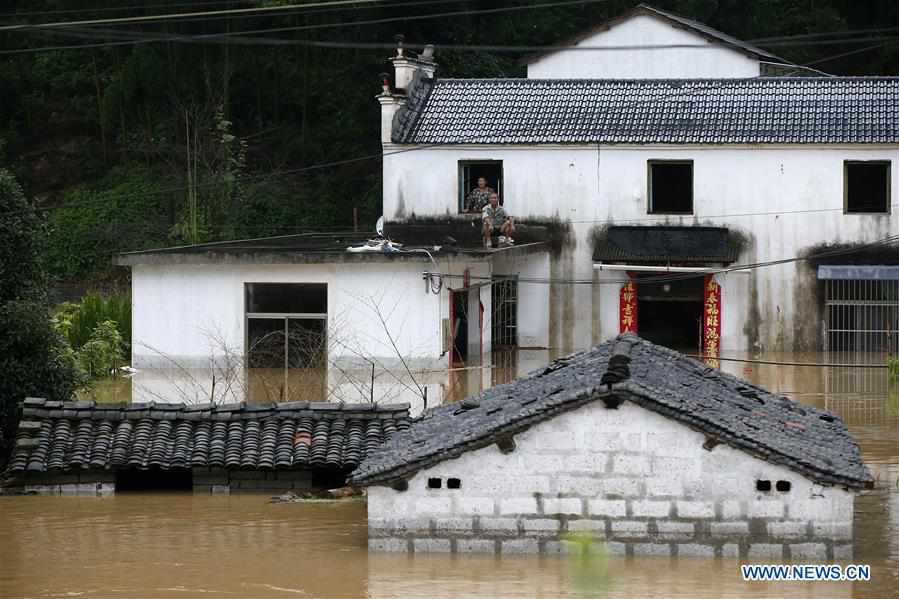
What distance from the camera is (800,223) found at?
37.0 meters

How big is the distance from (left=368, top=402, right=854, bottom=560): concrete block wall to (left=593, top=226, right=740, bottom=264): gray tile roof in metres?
20.6

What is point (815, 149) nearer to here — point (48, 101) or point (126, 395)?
point (126, 395)

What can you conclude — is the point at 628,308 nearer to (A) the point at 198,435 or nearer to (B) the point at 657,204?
(B) the point at 657,204

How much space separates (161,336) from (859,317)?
50.2 ft

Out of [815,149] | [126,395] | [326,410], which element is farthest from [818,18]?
[326,410]

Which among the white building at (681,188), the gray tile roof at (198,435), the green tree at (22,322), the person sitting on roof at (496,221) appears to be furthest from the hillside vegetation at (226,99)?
the gray tile roof at (198,435)

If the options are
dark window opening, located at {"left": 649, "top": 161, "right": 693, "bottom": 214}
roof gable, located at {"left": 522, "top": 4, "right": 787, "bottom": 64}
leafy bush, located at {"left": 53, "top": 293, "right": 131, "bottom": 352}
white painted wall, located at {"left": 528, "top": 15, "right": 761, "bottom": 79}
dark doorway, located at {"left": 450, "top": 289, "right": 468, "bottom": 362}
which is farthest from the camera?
white painted wall, located at {"left": 528, "top": 15, "right": 761, "bottom": 79}

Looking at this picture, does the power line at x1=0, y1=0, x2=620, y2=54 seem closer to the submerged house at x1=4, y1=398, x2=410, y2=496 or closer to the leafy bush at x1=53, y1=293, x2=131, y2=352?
the leafy bush at x1=53, y1=293, x2=131, y2=352

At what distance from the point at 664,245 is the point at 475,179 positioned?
4.68 metres

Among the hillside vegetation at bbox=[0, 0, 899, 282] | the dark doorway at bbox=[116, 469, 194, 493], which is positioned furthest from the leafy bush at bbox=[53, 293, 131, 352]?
the dark doorway at bbox=[116, 469, 194, 493]

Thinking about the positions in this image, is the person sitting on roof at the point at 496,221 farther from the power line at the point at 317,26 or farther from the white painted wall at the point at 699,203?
the power line at the point at 317,26

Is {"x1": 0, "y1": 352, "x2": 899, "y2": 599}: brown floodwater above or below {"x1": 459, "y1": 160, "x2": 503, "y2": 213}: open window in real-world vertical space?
below

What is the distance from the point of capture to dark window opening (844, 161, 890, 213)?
121 feet

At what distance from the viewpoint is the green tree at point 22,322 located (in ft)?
74.1
